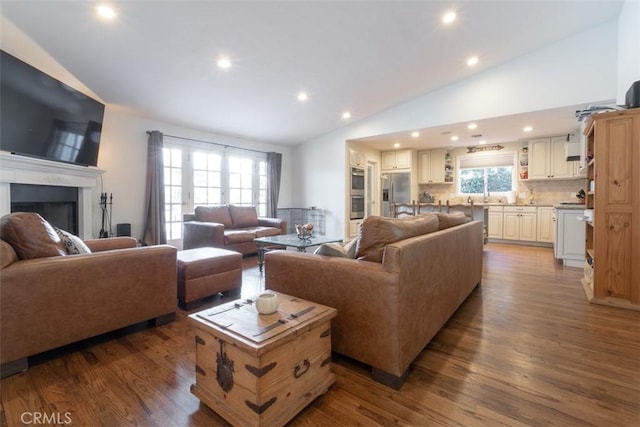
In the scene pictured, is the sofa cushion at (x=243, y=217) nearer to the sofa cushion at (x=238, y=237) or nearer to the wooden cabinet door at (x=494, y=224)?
the sofa cushion at (x=238, y=237)

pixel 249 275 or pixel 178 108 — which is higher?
pixel 178 108

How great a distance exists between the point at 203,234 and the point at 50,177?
1842mm

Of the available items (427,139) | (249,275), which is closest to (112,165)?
(249,275)

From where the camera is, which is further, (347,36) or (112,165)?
(112,165)

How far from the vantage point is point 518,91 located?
4348 millimetres

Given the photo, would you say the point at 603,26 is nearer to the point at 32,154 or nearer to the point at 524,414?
the point at 524,414

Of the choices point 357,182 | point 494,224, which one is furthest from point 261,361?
point 494,224

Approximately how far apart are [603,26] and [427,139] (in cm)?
297

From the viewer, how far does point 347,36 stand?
3301 mm

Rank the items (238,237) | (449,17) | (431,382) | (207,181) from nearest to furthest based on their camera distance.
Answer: (431,382), (449,17), (238,237), (207,181)

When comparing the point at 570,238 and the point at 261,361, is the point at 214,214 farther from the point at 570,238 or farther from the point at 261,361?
the point at 570,238

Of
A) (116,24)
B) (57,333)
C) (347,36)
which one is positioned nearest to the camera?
(57,333)

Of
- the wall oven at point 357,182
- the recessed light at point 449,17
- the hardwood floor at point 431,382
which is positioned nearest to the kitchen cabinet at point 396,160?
the wall oven at point 357,182

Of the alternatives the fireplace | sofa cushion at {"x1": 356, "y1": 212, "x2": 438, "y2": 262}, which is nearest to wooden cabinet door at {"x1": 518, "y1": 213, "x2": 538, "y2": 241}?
sofa cushion at {"x1": 356, "y1": 212, "x2": 438, "y2": 262}
